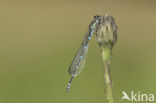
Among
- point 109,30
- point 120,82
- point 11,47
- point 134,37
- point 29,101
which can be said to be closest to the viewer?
point 109,30

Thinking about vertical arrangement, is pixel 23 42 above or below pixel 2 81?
above

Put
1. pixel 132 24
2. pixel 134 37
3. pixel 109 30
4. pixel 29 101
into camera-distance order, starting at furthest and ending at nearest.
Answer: pixel 132 24
pixel 134 37
pixel 29 101
pixel 109 30

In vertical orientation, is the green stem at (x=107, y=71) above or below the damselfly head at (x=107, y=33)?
below

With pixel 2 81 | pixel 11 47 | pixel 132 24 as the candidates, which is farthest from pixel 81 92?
pixel 132 24

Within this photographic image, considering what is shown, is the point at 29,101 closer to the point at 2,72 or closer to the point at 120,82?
the point at 2,72

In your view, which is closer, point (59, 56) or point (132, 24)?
point (59, 56)

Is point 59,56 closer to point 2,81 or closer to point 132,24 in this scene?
point 2,81

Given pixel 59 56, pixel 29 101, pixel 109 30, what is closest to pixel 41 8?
pixel 59 56

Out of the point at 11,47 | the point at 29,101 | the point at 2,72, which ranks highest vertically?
the point at 11,47

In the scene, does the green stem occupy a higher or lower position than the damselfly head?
lower
